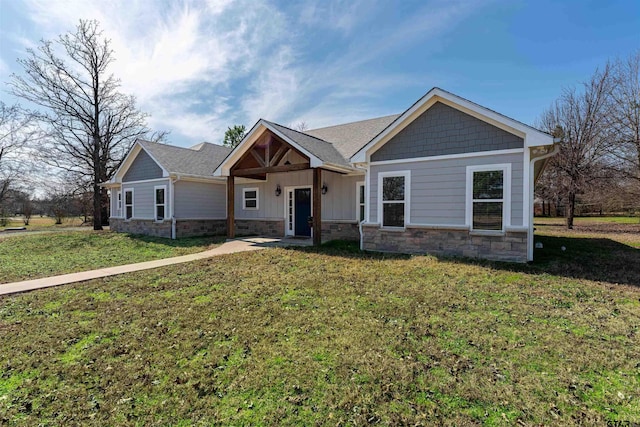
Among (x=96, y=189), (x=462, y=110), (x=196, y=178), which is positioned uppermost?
(x=462, y=110)

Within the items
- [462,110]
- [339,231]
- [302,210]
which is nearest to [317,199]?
[339,231]

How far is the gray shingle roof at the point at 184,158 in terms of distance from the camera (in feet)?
48.2

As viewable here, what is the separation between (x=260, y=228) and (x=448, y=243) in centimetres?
906

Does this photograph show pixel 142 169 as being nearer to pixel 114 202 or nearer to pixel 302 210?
pixel 114 202

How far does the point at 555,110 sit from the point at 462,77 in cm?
1223

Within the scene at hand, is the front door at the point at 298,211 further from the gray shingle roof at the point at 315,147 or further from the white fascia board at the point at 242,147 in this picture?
the white fascia board at the point at 242,147

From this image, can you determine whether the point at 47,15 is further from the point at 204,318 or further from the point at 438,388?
the point at 438,388

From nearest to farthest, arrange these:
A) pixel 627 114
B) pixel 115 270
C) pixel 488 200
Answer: pixel 115 270 → pixel 488 200 → pixel 627 114

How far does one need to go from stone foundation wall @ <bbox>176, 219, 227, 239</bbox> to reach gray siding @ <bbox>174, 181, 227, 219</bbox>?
8.1 inches

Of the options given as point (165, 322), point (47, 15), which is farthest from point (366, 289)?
point (47, 15)

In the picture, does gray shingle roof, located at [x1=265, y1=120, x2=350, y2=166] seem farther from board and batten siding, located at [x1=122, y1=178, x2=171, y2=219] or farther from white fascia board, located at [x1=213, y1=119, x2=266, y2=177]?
board and batten siding, located at [x1=122, y1=178, x2=171, y2=219]

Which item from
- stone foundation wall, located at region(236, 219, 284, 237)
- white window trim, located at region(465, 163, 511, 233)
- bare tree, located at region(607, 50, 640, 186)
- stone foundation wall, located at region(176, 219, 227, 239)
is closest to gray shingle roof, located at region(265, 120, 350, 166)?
stone foundation wall, located at region(236, 219, 284, 237)

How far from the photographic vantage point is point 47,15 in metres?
10.5

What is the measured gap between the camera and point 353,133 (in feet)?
48.1
